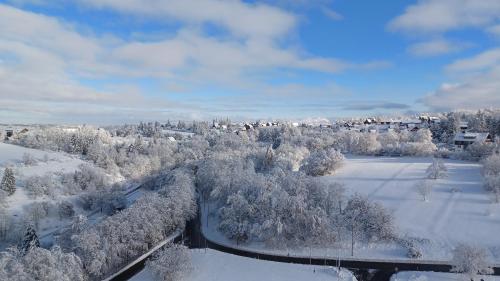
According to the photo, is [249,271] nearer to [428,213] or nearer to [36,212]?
[428,213]

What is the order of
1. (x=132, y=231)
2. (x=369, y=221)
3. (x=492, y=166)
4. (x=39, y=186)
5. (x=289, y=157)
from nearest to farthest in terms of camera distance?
(x=132, y=231) → (x=369, y=221) → (x=492, y=166) → (x=39, y=186) → (x=289, y=157)

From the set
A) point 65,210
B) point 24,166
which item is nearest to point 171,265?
point 65,210

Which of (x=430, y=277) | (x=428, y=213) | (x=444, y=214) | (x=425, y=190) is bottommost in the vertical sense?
(x=430, y=277)

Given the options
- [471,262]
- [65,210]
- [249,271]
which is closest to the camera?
[471,262]

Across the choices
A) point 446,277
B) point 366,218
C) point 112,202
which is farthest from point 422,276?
point 112,202

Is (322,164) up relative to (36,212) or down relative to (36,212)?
up

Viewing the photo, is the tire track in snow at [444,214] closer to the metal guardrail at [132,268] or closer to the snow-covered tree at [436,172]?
the snow-covered tree at [436,172]
